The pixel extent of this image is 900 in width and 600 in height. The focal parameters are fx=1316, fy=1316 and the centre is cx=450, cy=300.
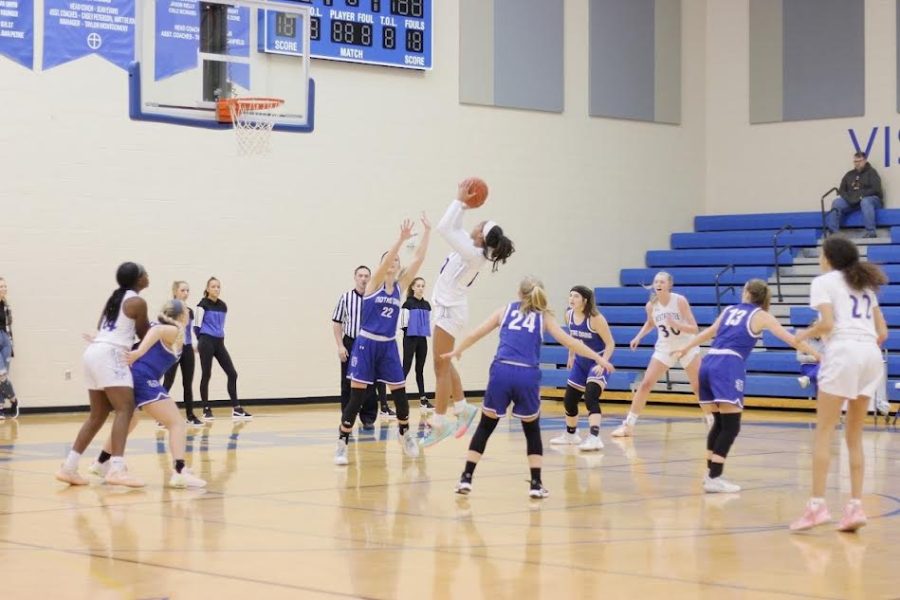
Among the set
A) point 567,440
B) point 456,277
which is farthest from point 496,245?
point 567,440

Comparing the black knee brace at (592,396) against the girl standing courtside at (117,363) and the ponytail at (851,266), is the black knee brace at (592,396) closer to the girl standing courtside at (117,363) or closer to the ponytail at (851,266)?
the girl standing courtside at (117,363)

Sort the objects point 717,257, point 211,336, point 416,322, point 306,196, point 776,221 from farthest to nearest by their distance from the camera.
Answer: point 776,221 → point 717,257 → point 306,196 → point 416,322 → point 211,336

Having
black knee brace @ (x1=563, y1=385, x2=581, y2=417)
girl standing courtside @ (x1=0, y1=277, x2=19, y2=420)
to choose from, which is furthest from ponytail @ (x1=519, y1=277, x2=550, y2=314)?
girl standing courtside @ (x1=0, y1=277, x2=19, y2=420)

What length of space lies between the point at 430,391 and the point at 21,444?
8.86 metres

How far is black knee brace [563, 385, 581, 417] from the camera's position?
13.7m

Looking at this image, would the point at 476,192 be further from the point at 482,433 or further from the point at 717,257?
the point at 717,257

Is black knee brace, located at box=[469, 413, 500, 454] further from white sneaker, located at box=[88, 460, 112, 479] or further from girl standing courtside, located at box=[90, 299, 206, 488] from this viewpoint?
white sneaker, located at box=[88, 460, 112, 479]

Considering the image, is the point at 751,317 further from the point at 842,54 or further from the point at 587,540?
the point at 842,54

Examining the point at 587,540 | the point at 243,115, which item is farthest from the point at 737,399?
the point at 243,115

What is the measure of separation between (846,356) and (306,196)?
13.4 m

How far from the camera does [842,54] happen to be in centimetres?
2372

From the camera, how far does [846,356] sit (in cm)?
798

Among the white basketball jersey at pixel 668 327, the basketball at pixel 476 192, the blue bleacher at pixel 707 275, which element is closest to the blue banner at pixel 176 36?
the basketball at pixel 476 192

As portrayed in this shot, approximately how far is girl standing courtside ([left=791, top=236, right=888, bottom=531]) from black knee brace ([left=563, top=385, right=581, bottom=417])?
5.56 meters
